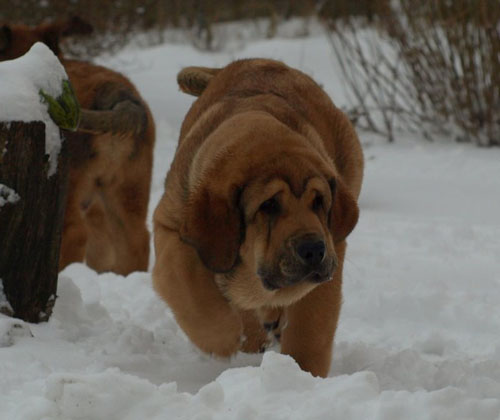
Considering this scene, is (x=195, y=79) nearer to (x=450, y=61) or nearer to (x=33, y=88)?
(x=33, y=88)

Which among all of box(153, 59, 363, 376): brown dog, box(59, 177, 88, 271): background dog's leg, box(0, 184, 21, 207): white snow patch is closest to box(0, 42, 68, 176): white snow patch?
box(0, 184, 21, 207): white snow patch

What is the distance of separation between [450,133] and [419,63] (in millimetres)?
1017

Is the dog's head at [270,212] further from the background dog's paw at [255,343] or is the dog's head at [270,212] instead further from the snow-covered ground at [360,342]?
the background dog's paw at [255,343]

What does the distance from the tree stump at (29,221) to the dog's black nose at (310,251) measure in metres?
1.29

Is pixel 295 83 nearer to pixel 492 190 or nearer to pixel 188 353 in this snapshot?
pixel 188 353

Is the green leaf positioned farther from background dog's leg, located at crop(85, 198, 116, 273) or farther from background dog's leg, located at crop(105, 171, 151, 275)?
background dog's leg, located at crop(85, 198, 116, 273)

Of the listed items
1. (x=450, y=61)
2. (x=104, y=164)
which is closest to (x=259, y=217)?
(x=104, y=164)

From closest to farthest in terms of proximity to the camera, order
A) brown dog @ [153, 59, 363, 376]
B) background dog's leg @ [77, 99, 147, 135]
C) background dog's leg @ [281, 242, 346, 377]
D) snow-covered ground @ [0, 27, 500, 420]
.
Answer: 1. snow-covered ground @ [0, 27, 500, 420]
2. brown dog @ [153, 59, 363, 376]
3. background dog's leg @ [281, 242, 346, 377]
4. background dog's leg @ [77, 99, 147, 135]

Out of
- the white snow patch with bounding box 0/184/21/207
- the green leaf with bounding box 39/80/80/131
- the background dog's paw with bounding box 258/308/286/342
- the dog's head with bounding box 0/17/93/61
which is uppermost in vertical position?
the green leaf with bounding box 39/80/80/131

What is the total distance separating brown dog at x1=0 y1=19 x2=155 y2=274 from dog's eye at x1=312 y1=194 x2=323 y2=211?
224 centimetres

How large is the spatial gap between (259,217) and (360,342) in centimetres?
124

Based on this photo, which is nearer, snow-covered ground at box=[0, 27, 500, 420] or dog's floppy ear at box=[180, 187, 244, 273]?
snow-covered ground at box=[0, 27, 500, 420]

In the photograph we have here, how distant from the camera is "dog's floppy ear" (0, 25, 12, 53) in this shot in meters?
6.93

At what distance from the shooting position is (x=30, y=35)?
705 centimetres
